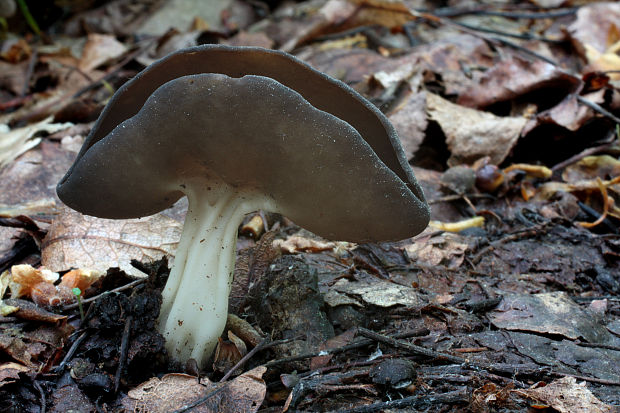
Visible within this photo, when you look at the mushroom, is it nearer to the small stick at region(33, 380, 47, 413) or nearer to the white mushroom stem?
the white mushroom stem

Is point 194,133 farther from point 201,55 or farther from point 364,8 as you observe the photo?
point 364,8

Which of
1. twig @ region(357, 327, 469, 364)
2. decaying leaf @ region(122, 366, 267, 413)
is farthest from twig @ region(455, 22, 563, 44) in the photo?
decaying leaf @ region(122, 366, 267, 413)

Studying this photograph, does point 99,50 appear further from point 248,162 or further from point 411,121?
point 248,162

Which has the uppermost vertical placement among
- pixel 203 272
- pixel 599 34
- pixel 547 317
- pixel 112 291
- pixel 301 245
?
pixel 203 272

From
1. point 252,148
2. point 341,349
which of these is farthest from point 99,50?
point 341,349

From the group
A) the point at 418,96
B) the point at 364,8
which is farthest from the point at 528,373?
the point at 364,8

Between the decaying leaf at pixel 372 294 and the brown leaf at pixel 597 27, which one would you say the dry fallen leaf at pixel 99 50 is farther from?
the brown leaf at pixel 597 27
